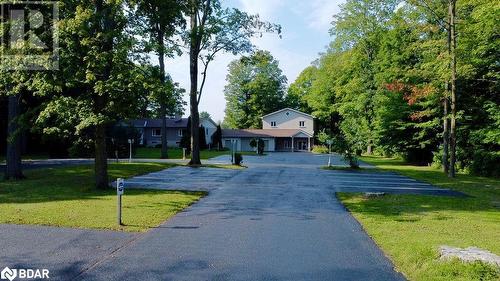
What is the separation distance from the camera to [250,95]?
270 feet

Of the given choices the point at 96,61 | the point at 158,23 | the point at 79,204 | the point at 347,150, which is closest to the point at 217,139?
the point at 347,150

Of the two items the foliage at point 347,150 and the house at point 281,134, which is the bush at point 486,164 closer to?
the foliage at point 347,150

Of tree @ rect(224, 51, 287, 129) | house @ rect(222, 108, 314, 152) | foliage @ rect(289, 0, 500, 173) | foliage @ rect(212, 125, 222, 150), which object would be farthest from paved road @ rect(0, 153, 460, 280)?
tree @ rect(224, 51, 287, 129)

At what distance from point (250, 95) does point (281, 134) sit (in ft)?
52.6

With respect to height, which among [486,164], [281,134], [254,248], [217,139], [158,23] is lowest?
[254,248]

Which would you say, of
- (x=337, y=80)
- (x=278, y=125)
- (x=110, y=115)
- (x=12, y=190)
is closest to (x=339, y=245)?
(x=110, y=115)

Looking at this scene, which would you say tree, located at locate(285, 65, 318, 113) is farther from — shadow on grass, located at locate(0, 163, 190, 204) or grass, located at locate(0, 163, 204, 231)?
grass, located at locate(0, 163, 204, 231)

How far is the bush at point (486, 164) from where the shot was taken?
2588 cm

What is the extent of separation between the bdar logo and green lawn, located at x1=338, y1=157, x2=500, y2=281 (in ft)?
18.3

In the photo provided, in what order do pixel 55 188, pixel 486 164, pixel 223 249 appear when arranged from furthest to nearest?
1. pixel 486 164
2. pixel 55 188
3. pixel 223 249

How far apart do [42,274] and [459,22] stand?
82.7ft

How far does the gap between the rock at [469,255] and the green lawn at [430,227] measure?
0.16 metres

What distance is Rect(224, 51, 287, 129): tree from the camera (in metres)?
81.1

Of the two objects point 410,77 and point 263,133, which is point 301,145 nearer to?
point 263,133
